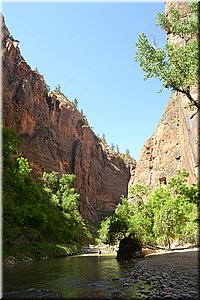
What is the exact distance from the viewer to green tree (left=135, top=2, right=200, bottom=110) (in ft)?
49.2

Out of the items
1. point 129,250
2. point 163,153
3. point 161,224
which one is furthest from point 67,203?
point 129,250

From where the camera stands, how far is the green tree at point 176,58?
49.2 feet

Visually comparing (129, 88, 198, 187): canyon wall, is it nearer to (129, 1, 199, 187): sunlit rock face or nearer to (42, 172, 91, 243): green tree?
(129, 1, 199, 187): sunlit rock face

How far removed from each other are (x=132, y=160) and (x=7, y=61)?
319 ft

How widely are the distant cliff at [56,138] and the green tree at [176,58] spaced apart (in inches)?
2127

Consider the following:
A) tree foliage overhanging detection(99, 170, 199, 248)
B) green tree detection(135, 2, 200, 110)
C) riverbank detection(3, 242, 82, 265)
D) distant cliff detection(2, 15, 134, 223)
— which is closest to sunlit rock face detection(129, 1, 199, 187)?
tree foliage overhanging detection(99, 170, 199, 248)

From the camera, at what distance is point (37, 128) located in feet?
268

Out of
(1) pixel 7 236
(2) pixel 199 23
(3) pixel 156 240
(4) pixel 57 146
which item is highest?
(4) pixel 57 146

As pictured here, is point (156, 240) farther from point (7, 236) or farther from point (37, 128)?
point (37, 128)

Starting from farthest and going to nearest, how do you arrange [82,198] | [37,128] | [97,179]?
[97,179] < [82,198] < [37,128]

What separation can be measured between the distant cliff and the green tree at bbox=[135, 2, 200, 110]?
54022 millimetres

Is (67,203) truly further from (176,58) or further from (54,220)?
(176,58)

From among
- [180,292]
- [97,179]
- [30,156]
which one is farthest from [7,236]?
[97,179]

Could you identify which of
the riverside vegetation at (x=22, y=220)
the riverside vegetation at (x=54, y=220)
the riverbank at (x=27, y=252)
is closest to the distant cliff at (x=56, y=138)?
the riverside vegetation at (x=54, y=220)
